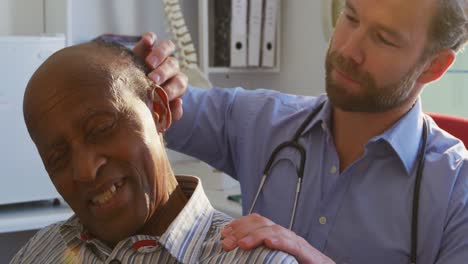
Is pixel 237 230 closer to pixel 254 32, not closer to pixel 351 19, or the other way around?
pixel 351 19

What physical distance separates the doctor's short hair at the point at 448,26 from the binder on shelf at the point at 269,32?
146 cm

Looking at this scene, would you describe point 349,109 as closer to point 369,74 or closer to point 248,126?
point 369,74

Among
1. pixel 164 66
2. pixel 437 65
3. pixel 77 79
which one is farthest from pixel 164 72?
pixel 437 65

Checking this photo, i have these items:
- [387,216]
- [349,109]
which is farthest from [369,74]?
[387,216]

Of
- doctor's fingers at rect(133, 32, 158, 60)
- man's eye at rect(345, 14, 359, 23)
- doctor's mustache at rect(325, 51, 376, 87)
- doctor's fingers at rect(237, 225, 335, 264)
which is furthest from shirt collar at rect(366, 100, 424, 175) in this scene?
doctor's fingers at rect(133, 32, 158, 60)

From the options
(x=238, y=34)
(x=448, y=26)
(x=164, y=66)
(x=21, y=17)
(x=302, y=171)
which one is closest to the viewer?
(x=164, y=66)

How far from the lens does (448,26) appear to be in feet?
4.72

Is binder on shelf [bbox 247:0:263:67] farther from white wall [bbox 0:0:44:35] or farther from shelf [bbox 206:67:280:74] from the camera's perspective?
white wall [bbox 0:0:44:35]

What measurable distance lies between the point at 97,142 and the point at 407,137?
689mm

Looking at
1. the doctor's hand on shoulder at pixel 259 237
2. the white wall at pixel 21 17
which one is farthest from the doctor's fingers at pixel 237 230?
the white wall at pixel 21 17

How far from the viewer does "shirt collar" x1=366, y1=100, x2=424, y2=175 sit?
143 cm

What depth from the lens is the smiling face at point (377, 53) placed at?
138 cm

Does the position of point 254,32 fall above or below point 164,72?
below

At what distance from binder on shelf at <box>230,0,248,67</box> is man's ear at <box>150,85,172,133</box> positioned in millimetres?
1627
